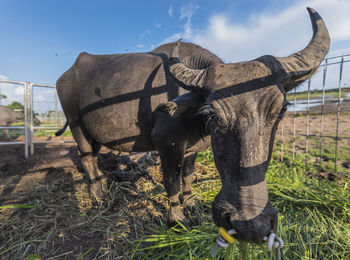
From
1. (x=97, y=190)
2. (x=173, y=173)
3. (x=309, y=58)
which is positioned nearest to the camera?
(x=309, y=58)

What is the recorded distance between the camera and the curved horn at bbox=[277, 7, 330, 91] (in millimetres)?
1571

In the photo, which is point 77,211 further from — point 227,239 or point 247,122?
point 247,122

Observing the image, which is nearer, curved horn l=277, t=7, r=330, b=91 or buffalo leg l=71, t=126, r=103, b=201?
curved horn l=277, t=7, r=330, b=91

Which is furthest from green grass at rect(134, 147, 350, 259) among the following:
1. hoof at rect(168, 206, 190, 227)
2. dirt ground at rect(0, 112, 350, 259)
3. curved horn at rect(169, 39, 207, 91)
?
curved horn at rect(169, 39, 207, 91)

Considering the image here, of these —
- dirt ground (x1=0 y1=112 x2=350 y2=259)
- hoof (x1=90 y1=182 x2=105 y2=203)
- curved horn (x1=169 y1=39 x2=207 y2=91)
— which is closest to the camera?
curved horn (x1=169 y1=39 x2=207 y2=91)

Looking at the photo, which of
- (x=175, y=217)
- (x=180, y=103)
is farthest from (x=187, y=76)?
(x=175, y=217)

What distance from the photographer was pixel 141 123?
2691 millimetres

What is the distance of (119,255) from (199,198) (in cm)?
150

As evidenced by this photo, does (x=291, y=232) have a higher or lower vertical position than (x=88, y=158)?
lower

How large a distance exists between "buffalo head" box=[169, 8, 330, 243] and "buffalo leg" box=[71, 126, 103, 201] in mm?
2651

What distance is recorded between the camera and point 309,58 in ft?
5.41

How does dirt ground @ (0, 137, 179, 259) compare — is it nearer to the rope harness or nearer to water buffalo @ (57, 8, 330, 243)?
water buffalo @ (57, 8, 330, 243)

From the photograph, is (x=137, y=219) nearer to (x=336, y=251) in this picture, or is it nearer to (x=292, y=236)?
(x=292, y=236)

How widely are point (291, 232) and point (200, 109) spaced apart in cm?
175
